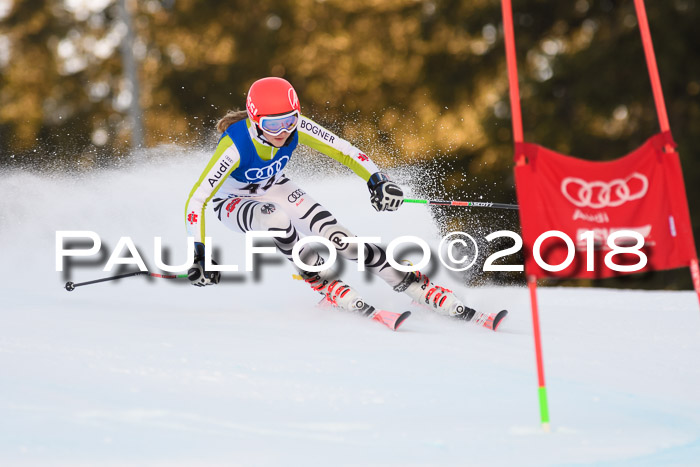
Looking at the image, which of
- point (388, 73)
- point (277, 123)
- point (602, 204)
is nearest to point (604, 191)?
point (602, 204)

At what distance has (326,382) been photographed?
405cm

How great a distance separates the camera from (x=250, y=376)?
4098 mm

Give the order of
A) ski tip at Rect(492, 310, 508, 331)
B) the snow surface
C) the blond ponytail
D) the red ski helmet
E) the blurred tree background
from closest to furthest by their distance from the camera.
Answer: the snow surface
the red ski helmet
ski tip at Rect(492, 310, 508, 331)
the blond ponytail
the blurred tree background

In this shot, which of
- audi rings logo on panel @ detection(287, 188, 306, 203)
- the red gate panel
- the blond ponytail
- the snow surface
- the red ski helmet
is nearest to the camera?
the snow surface

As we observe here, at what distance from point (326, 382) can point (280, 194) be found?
196 cm

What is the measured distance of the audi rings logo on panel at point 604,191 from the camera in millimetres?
3729

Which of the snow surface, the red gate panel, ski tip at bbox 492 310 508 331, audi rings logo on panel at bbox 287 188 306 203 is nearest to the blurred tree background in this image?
audi rings logo on panel at bbox 287 188 306 203

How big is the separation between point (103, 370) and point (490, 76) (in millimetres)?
13666

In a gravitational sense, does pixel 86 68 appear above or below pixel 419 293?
above

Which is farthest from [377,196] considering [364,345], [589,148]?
[589,148]

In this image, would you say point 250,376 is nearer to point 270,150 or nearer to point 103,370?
point 103,370

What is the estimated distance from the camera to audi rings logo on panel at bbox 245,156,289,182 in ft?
17.9

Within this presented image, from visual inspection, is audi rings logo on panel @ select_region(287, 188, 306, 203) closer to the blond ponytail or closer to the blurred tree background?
the blond ponytail

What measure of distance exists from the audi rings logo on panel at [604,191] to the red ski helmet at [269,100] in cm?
198
